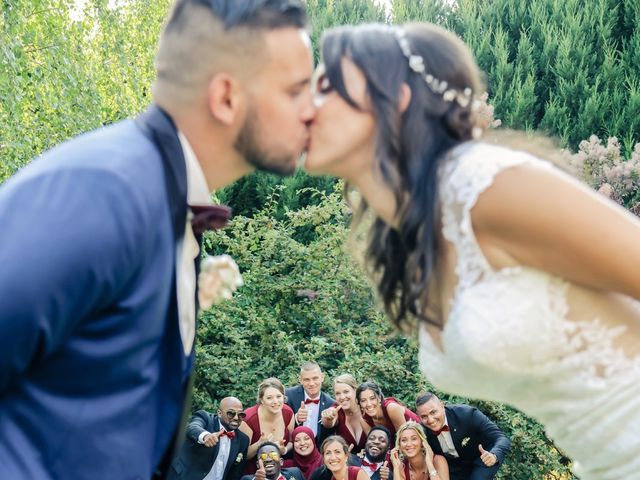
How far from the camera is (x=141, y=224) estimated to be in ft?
6.66

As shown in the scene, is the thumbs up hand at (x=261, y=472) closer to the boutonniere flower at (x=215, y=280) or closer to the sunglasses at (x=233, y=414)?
the sunglasses at (x=233, y=414)

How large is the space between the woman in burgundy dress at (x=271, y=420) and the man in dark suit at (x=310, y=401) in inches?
6.4

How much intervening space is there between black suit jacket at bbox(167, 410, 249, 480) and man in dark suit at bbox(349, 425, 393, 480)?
1.00 m

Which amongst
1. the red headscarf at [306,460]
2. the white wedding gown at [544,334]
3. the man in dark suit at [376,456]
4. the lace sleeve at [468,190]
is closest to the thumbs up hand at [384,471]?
the man in dark suit at [376,456]

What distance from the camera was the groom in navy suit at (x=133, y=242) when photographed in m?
1.90

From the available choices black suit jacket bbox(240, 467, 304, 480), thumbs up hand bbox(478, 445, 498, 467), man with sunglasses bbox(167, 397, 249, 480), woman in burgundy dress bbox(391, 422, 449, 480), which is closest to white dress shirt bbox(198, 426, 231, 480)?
man with sunglasses bbox(167, 397, 249, 480)

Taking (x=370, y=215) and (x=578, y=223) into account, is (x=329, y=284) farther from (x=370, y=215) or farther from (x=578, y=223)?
(x=578, y=223)

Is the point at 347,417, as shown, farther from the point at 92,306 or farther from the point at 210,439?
the point at 92,306

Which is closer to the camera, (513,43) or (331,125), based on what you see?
(331,125)

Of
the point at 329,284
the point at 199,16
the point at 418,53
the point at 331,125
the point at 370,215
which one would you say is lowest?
the point at 329,284

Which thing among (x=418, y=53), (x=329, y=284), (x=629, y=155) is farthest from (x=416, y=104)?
(x=629, y=155)

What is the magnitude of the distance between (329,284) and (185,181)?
9310 millimetres

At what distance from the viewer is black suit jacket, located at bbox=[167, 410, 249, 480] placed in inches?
336

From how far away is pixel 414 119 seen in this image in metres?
2.69
